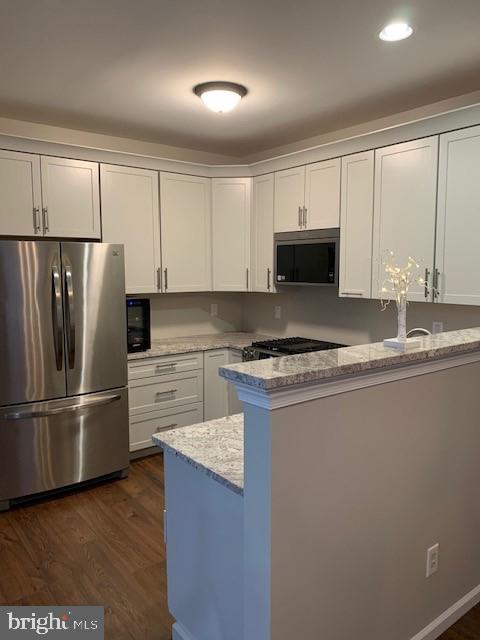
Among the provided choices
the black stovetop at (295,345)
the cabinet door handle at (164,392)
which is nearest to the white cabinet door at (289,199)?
the black stovetop at (295,345)

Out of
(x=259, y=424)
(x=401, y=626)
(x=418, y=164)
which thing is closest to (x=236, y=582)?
(x=259, y=424)

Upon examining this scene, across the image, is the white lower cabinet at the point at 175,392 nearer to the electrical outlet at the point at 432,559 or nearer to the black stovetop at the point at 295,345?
the black stovetop at the point at 295,345

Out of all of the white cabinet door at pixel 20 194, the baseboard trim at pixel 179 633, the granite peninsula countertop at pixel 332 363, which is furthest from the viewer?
the white cabinet door at pixel 20 194

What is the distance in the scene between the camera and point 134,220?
3895mm

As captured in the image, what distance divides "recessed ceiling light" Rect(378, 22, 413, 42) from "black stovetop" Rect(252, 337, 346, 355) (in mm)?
2062

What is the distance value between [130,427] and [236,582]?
2379 millimetres

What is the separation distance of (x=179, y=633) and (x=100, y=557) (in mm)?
852

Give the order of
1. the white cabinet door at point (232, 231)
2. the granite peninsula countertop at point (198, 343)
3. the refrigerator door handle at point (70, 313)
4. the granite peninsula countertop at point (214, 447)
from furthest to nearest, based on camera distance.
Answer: the white cabinet door at point (232, 231), the granite peninsula countertop at point (198, 343), the refrigerator door handle at point (70, 313), the granite peninsula countertop at point (214, 447)

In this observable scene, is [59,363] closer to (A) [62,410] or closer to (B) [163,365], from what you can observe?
(A) [62,410]

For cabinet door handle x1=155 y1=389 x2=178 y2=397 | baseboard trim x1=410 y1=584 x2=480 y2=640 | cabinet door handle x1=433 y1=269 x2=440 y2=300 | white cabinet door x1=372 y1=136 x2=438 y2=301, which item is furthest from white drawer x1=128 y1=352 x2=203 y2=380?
baseboard trim x1=410 y1=584 x2=480 y2=640

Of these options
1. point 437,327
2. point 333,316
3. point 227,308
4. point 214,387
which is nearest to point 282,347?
point 333,316

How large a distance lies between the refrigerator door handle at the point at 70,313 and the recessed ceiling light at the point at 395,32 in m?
2.27

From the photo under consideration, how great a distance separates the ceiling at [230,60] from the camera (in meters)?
2.10

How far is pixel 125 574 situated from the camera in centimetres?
245
